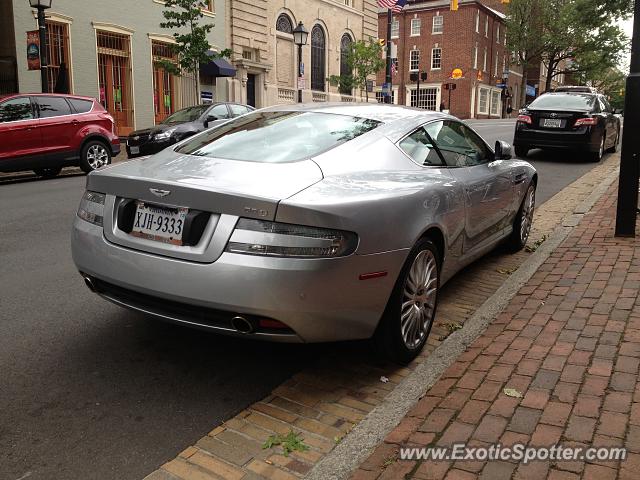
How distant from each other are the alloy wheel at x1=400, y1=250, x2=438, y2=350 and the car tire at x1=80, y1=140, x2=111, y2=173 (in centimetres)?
1084

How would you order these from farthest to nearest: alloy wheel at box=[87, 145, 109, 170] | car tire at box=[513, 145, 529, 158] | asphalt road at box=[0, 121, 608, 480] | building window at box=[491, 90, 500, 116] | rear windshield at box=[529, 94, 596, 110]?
building window at box=[491, 90, 500, 116] → car tire at box=[513, 145, 529, 158] → rear windshield at box=[529, 94, 596, 110] → alloy wheel at box=[87, 145, 109, 170] → asphalt road at box=[0, 121, 608, 480]

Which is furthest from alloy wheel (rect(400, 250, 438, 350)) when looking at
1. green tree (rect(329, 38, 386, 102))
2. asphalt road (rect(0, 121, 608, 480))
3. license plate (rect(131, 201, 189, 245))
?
green tree (rect(329, 38, 386, 102))

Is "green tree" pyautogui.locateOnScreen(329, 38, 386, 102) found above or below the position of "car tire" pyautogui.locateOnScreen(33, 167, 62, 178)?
above

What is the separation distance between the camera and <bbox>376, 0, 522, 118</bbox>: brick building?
55.8 m

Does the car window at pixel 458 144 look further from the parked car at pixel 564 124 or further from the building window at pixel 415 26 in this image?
the building window at pixel 415 26

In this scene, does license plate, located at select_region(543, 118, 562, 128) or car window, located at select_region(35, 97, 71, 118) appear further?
license plate, located at select_region(543, 118, 562, 128)

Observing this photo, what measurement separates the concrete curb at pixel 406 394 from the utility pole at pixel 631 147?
1648 millimetres

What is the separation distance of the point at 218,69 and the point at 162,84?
2340 mm

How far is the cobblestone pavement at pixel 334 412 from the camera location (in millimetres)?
2590

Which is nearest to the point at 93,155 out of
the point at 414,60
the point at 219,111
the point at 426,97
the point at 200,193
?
the point at 219,111

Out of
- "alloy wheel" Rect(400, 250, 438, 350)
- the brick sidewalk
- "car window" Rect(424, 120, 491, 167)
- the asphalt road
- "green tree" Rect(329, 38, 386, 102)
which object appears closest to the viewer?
the brick sidewalk

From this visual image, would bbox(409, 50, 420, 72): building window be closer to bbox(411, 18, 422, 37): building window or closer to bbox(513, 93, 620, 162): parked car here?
bbox(411, 18, 422, 37): building window

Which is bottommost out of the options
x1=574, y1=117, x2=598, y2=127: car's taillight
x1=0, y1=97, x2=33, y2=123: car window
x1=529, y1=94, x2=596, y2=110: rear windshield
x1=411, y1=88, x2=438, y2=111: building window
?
x1=574, y1=117, x2=598, y2=127: car's taillight

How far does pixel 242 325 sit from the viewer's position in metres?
2.99
